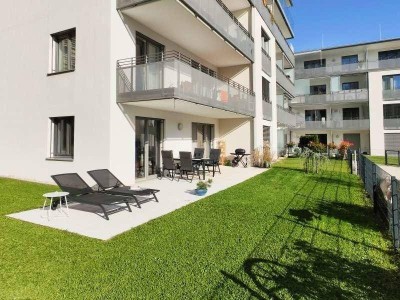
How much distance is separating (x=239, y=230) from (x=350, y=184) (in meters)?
8.17

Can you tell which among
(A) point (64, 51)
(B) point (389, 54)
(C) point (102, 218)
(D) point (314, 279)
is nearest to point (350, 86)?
(B) point (389, 54)

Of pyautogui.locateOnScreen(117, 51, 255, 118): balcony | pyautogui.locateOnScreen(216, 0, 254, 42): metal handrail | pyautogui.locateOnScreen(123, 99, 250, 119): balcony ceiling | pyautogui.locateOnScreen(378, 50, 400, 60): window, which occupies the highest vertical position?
pyautogui.locateOnScreen(378, 50, 400, 60): window

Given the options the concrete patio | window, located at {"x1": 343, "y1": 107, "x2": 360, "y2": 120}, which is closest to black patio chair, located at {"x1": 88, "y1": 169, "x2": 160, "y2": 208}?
the concrete patio

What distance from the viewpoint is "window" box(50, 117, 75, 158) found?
11812mm

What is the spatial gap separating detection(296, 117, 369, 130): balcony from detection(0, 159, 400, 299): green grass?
29.0 meters

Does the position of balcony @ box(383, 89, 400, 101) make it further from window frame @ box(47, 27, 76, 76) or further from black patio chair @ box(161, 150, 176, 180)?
window frame @ box(47, 27, 76, 76)

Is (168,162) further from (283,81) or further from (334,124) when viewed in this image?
(334,124)

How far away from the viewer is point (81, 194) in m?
7.79

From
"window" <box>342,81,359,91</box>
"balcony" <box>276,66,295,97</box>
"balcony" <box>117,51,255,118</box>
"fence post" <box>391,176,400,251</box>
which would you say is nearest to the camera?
"fence post" <box>391,176,400,251</box>

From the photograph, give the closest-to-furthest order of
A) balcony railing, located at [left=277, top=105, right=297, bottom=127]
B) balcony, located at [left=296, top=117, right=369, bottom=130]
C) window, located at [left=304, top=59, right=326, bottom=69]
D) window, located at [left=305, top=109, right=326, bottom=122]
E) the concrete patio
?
the concrete patio
balcony railing, located at [left=277, top=105, right=297, bottom=127]
balcony, located at [left=296, top=117, right=369, bottom=130]
window, located at [left=305, top=109, right=326, bottom=122]
window, located at [left=304, top=59, right=326, bottom=69]

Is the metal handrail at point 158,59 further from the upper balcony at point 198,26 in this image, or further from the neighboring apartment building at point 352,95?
the neighboring apartment building at point 352,95

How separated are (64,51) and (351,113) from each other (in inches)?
1354

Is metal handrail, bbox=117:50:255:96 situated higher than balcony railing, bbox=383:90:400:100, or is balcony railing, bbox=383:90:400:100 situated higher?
balcony railing, bbox=383:90:400:100

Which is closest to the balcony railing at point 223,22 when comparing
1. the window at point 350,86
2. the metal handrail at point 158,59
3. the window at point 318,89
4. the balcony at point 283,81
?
the metal handrail at point 158,59
